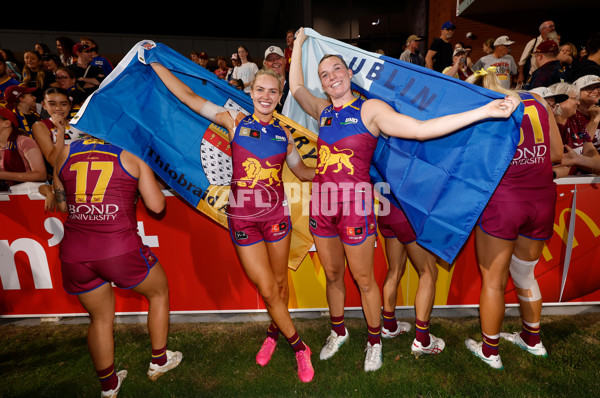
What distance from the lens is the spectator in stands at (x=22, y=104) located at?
4859 millimetres

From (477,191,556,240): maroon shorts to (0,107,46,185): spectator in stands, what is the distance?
468cm

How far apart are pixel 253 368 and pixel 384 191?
2093mm

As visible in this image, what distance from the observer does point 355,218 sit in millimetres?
2963

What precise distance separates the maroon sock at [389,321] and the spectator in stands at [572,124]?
2232 mm

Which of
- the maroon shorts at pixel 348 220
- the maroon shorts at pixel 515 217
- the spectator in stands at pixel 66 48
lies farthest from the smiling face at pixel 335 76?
the spectator in stands at pixel 66 48

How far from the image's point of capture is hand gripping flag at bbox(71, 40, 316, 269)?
10.7 ft

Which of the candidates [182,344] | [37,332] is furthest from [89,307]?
[37,332]

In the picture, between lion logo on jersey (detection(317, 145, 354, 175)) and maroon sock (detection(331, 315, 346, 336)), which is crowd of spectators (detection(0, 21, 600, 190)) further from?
maroon sock (detection(331, 315, 346, 336))

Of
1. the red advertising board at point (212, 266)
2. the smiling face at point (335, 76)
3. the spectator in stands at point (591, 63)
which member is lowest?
the red advertising board at point (212, 266)

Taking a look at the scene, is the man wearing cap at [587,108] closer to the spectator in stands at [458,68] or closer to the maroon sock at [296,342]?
the spectator in stands at [458,68]

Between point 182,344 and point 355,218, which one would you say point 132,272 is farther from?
point 355,218

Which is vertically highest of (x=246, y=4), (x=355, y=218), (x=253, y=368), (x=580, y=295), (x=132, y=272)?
(x=246, y=4)

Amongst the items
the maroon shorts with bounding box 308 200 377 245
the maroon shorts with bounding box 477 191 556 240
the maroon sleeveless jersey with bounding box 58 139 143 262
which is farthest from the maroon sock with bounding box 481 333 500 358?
the maroon sleeveless jersey with bounding box 58 139 143 262

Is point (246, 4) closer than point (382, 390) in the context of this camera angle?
No
